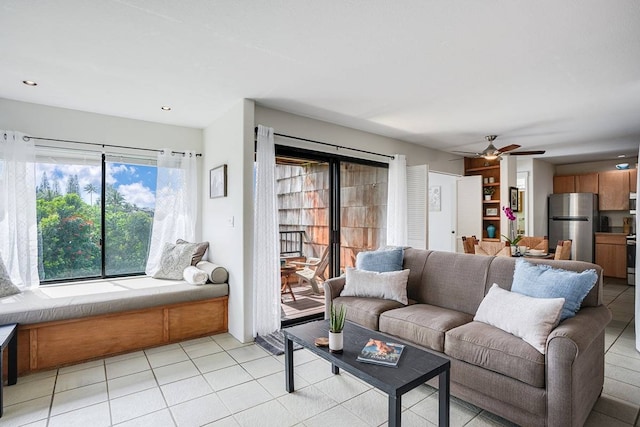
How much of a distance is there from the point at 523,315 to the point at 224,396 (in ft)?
6.95

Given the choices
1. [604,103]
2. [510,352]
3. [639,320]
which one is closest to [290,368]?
[510,352]

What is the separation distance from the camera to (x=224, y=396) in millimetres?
2414

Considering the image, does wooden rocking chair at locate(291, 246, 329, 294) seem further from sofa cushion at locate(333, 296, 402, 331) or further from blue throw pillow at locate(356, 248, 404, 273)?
sofa cushion at locate(333, 296, 402, 331)

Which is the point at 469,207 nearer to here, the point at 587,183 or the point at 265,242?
the point at 587,183

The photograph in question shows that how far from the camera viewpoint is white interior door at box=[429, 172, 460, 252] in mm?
6242

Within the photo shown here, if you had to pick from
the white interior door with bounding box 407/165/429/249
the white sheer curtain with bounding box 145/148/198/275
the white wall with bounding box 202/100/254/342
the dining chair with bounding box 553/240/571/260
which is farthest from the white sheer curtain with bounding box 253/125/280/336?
the dining chair with bounding box 553/240/571/260

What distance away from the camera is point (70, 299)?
3029 millimetres

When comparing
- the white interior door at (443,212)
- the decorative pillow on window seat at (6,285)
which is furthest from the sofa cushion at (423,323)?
the white interior door at (443,212)

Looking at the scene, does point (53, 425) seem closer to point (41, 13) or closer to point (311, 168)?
point (41, 13)

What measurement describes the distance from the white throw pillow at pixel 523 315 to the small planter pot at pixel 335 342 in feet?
3.60

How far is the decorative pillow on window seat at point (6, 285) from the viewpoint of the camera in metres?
3.08

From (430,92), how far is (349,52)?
117 centimetres

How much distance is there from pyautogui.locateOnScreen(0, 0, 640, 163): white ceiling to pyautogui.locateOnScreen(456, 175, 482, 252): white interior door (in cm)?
189

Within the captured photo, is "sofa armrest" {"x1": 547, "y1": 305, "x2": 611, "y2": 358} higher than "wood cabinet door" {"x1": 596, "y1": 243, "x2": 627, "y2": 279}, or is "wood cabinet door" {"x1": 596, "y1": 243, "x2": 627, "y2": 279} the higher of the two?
"sofa armrest" {"x1": 547, "y1": 305, "x2": 611, "y2": 358}
